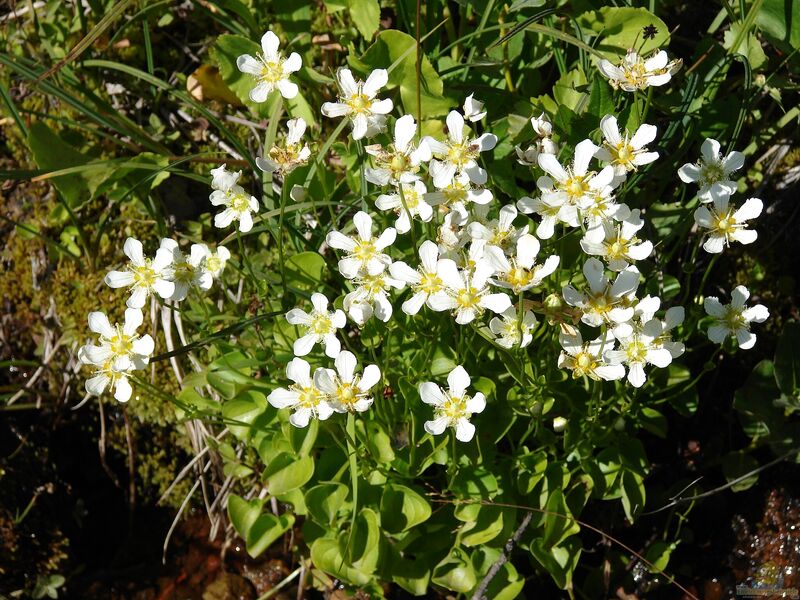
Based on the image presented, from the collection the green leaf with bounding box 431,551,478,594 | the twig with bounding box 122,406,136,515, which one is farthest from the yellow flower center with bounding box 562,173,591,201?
the twig with bounding box 122,406,136,515

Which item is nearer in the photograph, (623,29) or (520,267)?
(520,267)

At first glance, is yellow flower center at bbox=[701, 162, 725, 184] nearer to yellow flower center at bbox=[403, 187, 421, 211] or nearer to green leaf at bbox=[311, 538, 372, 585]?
yellow flower center at bbox=[403, 187, 421, 211]

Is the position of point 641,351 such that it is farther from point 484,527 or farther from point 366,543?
point 366,543

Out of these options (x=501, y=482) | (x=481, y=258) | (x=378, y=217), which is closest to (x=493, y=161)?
(x=378, y=217)

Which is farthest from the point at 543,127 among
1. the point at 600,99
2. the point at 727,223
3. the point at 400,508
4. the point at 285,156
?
the point at 400,508

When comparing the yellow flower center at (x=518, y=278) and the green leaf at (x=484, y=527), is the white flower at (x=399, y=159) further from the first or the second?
the green leaf at (x=484, y=527)

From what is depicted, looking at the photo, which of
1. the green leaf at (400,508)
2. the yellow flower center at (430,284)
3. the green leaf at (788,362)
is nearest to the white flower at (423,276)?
the yellow flower center at (430,284)
